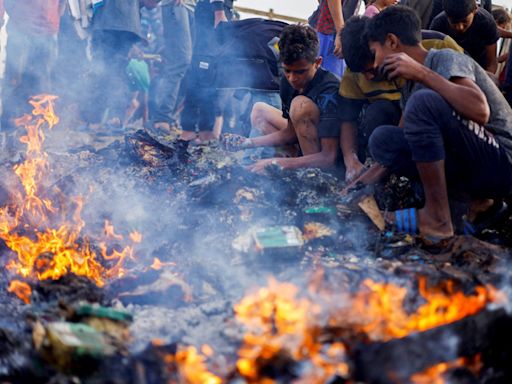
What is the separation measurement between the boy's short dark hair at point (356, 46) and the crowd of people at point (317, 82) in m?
0.01

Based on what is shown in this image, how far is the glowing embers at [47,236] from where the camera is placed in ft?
10.2

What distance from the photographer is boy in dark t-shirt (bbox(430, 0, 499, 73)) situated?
477 cm

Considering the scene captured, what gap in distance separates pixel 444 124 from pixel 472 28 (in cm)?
232

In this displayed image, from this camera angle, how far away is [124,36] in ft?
23.5

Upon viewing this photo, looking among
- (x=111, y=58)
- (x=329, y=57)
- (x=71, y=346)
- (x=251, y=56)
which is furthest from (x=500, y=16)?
(x=71, y=346)

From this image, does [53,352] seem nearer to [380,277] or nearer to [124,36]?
[380,277]

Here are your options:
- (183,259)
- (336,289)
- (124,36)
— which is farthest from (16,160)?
(336,289)

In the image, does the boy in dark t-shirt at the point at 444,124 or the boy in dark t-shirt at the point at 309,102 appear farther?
the boy in dark t-shirt at the point at 309,102

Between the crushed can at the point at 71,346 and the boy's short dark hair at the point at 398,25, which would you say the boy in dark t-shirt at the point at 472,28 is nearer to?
the boy's short dark hair at the point at 398,25

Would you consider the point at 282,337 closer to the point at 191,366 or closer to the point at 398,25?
the point at 191,366

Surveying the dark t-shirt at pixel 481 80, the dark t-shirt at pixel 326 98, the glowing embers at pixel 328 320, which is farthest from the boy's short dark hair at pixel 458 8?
Answer: the glowing embers at pixel 328 320

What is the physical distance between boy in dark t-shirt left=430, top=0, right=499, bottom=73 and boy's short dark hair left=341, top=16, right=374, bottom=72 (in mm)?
1039

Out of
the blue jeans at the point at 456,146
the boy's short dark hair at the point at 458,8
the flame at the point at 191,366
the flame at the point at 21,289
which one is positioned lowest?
the flame at the point at 21,289

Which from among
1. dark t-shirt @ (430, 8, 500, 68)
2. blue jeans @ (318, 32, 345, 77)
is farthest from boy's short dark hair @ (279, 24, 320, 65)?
dark t-shirt @ (430, 8, 500, 68)
